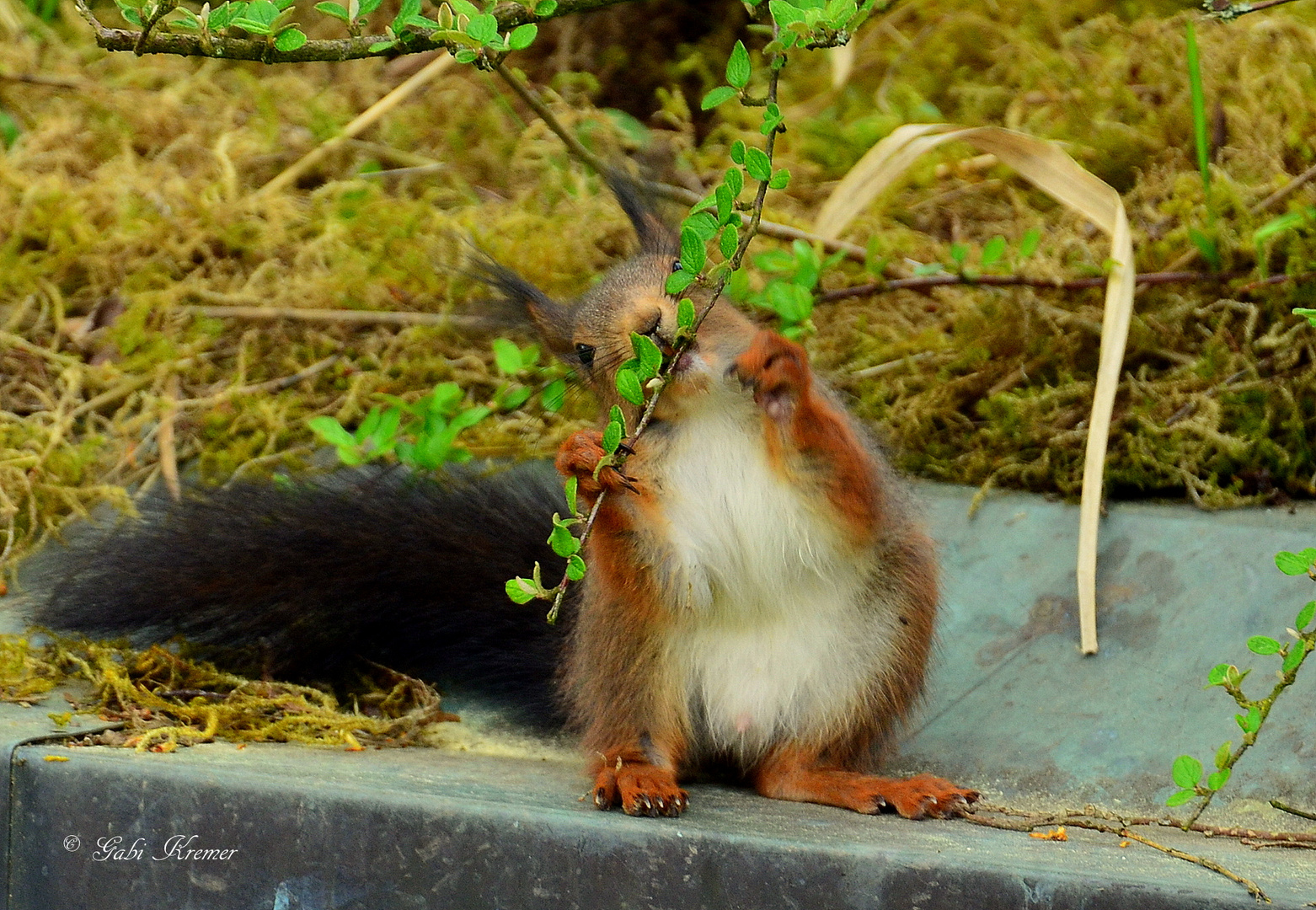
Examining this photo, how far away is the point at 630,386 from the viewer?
1464 mm

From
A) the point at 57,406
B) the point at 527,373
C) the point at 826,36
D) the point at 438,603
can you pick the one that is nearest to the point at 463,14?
the point at 826,36

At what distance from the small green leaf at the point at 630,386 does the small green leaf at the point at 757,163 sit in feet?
0.83

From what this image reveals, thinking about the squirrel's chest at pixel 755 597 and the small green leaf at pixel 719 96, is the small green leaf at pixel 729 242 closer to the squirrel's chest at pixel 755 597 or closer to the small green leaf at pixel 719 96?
the small green leaf at pixel 719 96

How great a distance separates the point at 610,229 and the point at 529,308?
51.5 inches

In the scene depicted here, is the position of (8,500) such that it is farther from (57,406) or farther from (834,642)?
(834,642)

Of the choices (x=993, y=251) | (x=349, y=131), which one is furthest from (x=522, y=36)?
(x=349, y=131)

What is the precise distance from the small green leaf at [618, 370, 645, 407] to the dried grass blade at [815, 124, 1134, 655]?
41.4 inches

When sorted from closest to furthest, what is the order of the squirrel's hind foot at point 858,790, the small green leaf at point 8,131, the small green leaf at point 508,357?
the squirrel's hind foot at point 858,790 < the small green leaf at point 508,357 < the small green leaf at point 8,131

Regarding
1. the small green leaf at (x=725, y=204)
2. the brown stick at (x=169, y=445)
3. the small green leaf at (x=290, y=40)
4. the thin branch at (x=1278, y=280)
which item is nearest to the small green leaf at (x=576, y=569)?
the small green leaf at (x=725, y=204)

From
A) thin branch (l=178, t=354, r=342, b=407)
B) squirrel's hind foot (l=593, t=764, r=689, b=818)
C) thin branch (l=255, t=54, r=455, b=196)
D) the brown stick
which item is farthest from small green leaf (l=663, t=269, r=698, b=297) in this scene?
thin branch (l=255, t=54, r=455, b=196)

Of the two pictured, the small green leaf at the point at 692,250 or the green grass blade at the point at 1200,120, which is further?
the green grass blade at the point at 1200,120

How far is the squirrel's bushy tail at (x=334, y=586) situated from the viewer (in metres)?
2.12

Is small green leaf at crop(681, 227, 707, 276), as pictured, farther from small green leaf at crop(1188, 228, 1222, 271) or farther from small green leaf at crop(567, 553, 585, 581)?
small green leaf at crop(1188, 228, 1222, 271)

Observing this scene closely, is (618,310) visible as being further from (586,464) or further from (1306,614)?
→ (1306,614)
